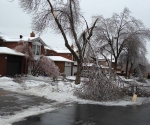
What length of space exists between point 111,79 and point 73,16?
837cm

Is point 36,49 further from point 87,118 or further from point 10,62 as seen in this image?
point 87,118

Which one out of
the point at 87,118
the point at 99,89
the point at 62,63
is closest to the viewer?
the point at 87,118

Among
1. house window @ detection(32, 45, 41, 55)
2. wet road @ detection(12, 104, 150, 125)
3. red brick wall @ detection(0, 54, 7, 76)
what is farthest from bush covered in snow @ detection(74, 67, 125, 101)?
house window @ detection(32, 45, 41, 55)

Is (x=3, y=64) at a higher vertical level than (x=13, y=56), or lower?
lower

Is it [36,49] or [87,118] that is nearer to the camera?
[87,118]

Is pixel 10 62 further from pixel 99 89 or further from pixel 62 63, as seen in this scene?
pixel 99 89

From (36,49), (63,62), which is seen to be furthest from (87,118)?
(63,62)

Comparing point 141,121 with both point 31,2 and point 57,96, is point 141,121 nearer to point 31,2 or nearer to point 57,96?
point 57,96

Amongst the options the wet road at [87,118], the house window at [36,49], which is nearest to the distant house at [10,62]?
the house window at [36,49]

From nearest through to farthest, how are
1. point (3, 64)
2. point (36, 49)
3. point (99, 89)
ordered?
point (99, 89), point (3, 64), point (36, 49)

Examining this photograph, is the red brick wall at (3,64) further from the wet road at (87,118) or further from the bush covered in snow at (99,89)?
the wet road at (87,118)

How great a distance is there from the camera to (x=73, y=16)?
65.6 ft

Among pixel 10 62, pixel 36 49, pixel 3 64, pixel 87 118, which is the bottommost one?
pixel 87 118

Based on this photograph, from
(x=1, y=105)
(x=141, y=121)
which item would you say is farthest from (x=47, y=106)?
(x=141, y=121)
